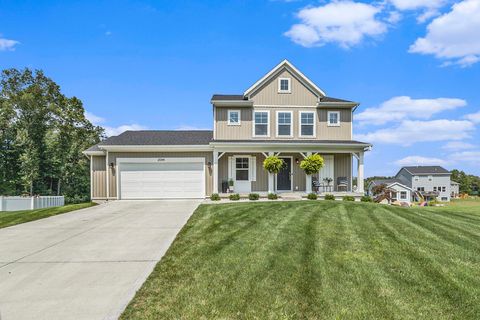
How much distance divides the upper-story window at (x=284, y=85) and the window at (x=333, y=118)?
2.95 metres

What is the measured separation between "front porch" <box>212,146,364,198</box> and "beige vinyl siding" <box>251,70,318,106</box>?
10.4ft

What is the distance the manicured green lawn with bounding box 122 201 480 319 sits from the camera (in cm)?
376

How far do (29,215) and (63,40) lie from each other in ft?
30.8

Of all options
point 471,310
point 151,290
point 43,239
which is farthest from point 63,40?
point 471,310

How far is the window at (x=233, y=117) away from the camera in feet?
61.8

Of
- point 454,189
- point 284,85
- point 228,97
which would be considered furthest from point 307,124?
point 454,189

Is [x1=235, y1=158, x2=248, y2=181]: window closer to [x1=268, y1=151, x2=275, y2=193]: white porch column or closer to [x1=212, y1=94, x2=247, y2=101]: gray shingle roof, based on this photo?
[x1=268, y1=151, x2=275, y2=193]: white porch column

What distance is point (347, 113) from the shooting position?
1933 centimetres

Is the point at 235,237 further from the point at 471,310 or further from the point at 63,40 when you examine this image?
the point at 63,40

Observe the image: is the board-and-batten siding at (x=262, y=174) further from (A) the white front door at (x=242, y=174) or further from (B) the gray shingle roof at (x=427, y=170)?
(B) the gray shingle roof at (x=427, y=170)

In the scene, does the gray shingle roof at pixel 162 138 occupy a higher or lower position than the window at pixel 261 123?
lower

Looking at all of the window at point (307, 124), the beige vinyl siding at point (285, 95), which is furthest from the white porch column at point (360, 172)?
the beige vinyl siding at point (285, 95)

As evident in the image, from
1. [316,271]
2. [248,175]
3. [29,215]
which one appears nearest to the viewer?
[316,271]

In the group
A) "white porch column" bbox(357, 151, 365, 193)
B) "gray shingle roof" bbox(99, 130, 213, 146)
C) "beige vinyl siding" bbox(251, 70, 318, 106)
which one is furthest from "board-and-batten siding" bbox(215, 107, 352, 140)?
"white porch column" bbox(357, 151, 365, 193)
